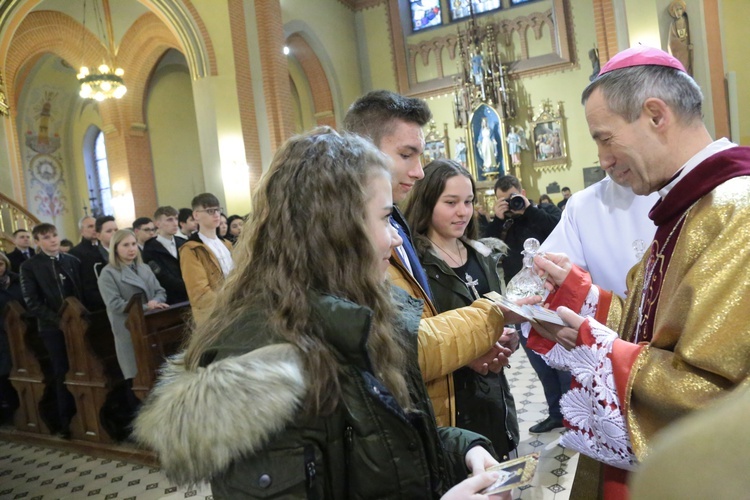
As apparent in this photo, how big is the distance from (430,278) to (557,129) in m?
13.9

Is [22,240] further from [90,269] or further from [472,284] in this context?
[472,284]

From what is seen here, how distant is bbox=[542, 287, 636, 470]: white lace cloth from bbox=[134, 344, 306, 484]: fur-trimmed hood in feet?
2.34

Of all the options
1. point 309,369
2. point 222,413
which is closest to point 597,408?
point 309,369

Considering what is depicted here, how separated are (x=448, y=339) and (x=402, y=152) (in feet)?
2.46

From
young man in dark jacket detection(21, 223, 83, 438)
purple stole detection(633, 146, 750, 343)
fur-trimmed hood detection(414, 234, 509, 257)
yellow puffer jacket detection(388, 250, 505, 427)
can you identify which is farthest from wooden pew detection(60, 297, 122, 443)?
purple stole detection(633, 146, 750, 343)

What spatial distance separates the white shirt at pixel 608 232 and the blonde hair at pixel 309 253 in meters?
1.24

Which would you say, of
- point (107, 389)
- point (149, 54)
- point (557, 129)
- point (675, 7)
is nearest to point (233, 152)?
point (149, 54)

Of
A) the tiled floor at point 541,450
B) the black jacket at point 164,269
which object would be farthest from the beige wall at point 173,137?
the tiled floor at point 541,450

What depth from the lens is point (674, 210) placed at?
4.55ft

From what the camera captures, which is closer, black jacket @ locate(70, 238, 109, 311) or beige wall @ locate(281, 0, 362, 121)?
black jacket @ locate(70, 238, 109, 311)

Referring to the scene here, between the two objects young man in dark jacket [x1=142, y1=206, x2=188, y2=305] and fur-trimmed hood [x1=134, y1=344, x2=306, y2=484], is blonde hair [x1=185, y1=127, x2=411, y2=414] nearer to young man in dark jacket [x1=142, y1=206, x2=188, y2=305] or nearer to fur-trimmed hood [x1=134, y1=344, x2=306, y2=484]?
fur-trimmed hood [x1=134, y1=344, x2=306, y2=484]

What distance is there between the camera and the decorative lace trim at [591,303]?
5.92 feet

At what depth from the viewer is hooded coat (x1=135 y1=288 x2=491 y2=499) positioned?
1.00m

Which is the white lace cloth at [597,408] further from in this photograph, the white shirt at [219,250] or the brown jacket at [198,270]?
the white shirt at [219,250]
